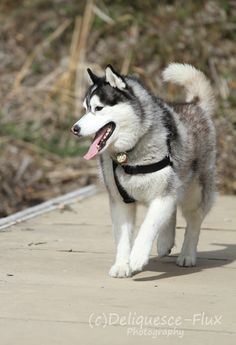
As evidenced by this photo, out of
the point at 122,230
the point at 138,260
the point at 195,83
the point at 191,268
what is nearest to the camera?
the point at 138,260

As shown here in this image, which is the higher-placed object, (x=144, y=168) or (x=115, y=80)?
(x=115, y=80)

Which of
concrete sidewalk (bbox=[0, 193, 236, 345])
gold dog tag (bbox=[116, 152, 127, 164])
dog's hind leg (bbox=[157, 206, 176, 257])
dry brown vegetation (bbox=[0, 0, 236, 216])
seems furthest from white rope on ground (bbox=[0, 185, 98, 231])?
gold dog tag (bbox=[116, 152, 127, 164])

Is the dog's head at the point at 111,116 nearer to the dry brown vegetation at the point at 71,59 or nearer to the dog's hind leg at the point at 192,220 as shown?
the dog's hind leg at the point at 192,220

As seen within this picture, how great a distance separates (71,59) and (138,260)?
901 centimetres

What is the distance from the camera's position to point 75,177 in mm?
11875

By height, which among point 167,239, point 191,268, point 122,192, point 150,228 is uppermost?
point 122,192

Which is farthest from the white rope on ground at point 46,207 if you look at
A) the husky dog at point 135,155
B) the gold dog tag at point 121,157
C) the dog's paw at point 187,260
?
the gold dog tag at point 121,157

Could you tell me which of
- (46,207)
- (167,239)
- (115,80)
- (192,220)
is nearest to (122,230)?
(167,239)

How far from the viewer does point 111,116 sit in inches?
242

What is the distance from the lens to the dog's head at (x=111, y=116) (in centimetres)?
612

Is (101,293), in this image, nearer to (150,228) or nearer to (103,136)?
(150,228)

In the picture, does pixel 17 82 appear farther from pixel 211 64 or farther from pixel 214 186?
pixel 214 186

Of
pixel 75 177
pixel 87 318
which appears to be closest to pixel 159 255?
pixel 87 318

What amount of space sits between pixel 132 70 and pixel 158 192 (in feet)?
27.2
